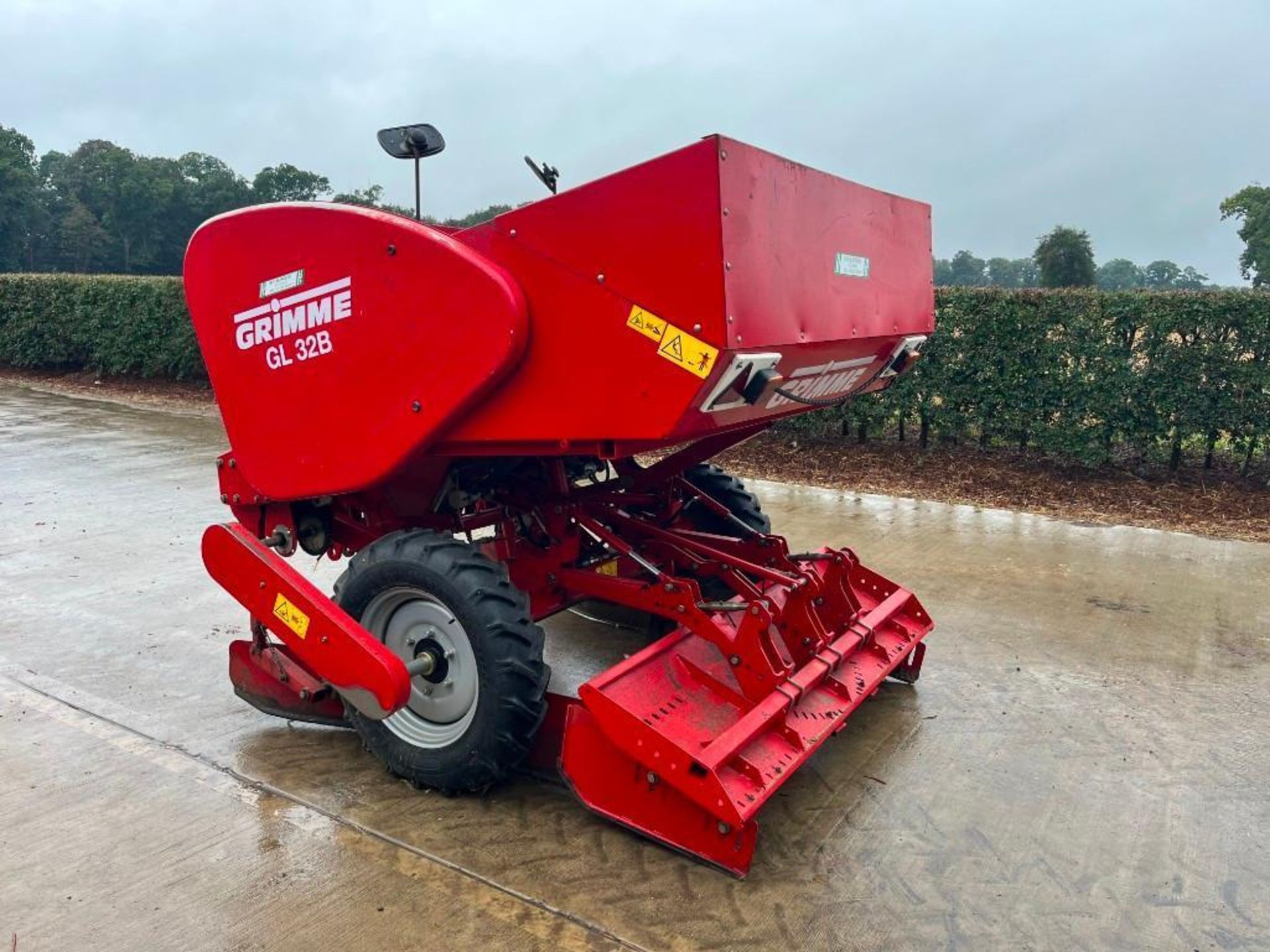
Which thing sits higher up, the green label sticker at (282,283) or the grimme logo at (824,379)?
the green label sticker at (282,283)

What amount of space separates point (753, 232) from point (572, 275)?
0.49 metres

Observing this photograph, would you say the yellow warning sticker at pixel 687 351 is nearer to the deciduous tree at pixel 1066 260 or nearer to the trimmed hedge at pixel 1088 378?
the trimmed hedge at pixel 1088 378

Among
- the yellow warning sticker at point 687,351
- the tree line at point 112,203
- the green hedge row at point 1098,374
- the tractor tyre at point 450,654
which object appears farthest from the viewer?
the tree line at point 112,203

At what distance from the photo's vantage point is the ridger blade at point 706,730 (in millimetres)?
2551

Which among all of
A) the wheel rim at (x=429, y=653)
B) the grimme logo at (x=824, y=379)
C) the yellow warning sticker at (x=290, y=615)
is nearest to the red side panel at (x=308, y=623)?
the yellow warning sticker at (x=290, y=615)

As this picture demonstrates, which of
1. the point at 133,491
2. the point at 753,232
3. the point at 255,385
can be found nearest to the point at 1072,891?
the point at 753,232

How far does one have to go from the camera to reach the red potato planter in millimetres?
2477

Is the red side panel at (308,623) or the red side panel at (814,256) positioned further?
the red side panel at (308,623)

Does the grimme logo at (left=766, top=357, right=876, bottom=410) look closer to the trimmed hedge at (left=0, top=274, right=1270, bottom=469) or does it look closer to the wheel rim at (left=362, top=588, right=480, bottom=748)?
the wheel rim at (left=362, top=588, right=480, bottom=748)

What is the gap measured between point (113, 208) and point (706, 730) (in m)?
38.5

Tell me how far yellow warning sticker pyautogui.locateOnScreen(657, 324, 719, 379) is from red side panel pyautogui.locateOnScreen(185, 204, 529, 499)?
443 millimetres

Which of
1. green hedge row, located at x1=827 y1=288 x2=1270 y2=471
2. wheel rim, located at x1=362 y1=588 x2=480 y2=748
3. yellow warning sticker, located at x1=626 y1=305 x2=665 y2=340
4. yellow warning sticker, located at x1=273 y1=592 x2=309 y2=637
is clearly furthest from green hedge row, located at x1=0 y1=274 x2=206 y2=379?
yellow warning sticker, located at x1=626 y1=305 x2=665 y2=340

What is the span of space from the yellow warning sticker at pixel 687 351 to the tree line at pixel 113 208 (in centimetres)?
2964

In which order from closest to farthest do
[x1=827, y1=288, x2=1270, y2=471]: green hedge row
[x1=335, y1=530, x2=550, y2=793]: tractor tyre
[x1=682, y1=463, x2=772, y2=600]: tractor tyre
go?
[x1=335, y1=530, x2=550, y2=793]: tractor tyre, [x1=682, y1=463, x2=772, y2=600]: tractor tyre, [x1=827, y1=288, x2=1270, y2=471]: green hedge row
